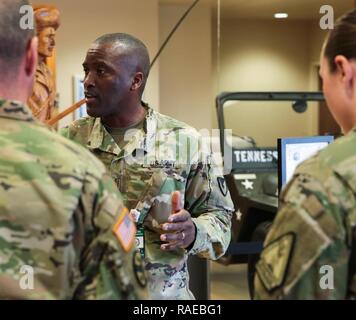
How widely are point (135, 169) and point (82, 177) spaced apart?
2.92 ft

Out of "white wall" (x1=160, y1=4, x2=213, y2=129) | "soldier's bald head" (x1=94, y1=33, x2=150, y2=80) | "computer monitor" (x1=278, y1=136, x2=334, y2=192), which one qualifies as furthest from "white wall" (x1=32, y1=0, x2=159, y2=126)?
"soldier's bald head" (x1=94, y1=33, x2=150, y2=80)

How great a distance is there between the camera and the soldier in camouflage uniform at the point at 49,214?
95 centimetres

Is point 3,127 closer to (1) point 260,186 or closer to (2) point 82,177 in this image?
(2) point 82,177

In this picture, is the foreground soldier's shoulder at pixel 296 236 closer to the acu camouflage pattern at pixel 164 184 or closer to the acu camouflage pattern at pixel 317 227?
the acu camouflage pattern at pixel 317 227

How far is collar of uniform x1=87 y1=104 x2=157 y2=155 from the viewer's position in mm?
1861

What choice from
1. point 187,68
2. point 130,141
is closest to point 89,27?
point 187,68

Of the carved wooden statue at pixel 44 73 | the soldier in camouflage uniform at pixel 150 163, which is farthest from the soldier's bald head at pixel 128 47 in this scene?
the carved wooden statue at pixel 44 73

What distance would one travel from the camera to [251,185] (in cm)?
419

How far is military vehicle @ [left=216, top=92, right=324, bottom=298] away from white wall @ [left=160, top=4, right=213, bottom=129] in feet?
9.73

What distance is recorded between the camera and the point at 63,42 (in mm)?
5703

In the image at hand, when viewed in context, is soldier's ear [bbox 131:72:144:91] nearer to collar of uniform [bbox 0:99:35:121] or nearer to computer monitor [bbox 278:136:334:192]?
computer monitor [bbox 278:136:334:192]
